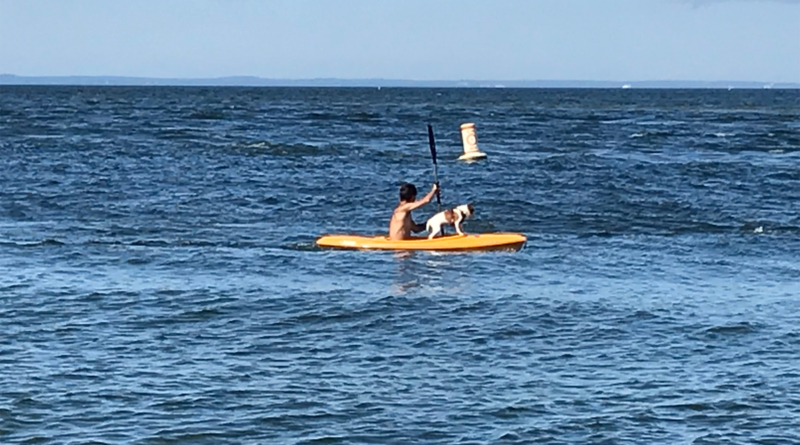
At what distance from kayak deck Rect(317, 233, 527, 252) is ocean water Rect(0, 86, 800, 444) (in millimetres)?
250

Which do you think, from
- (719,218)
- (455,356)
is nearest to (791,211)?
(719,218)

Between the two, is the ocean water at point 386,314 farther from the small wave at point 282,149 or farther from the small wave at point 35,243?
the small wave at point 282,149

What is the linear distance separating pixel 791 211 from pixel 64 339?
1815 cm

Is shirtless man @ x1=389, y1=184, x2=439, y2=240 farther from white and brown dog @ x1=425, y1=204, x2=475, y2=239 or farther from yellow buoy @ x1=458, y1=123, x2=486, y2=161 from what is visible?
yellow buoy @ x1=458, y1=123, x2=486, y2=161

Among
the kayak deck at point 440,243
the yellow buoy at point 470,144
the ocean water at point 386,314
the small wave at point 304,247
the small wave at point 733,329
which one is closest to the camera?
the ocean water at point 386,314

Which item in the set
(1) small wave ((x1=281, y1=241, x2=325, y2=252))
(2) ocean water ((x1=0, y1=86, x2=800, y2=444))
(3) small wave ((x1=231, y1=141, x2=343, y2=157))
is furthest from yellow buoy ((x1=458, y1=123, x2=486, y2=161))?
(3) small wave ((x1=231, y1=141, x2=343, y2=157))

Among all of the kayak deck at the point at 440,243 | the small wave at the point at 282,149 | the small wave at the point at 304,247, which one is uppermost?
the kayak deck at the point at 440,243

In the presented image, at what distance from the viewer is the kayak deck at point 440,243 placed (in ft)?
67.7

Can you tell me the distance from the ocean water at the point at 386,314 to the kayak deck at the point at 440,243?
25 centimetres

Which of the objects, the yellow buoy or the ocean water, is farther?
the yellow buoy

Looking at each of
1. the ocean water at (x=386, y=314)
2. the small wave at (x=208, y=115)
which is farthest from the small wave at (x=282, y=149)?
the small wave at (x=208, y=115)

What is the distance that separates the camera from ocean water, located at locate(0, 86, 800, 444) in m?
11.1

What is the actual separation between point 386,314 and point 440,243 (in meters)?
5.21

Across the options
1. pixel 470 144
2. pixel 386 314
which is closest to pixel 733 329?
pixel 386 314
